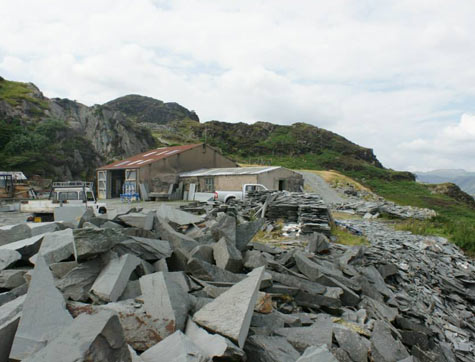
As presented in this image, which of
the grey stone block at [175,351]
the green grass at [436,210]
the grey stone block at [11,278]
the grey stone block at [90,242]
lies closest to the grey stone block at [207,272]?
the grey stone block at [90,242]

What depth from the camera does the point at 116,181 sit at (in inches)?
1496

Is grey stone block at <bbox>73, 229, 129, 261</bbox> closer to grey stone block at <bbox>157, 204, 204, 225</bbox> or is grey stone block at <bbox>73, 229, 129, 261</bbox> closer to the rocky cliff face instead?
grey stone block at <bbox>157, 204, 204, 225</bbox>

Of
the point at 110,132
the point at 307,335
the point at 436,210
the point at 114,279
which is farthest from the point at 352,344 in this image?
the point at 110,132

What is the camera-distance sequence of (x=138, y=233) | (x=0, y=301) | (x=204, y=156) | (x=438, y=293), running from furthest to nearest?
(x=204, y=156) < (x=438, y=293) < (x=138, y=233) < (x=0, y=301)

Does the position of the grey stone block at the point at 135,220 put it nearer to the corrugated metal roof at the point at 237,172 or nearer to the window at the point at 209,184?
the corrugated metal roof at the point at 237,172

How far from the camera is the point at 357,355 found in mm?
3418

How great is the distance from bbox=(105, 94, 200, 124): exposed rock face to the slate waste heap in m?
125

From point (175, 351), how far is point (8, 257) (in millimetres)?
3329

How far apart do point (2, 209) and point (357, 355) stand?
2653cm

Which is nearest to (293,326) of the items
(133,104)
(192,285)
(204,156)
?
(192,285)

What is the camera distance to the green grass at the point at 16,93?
196ft

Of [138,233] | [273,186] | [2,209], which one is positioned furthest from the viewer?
[273,186]

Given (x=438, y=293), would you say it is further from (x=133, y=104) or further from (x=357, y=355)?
(x=133, y=104)

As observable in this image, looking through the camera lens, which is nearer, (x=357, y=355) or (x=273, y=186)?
(x=357, y=355)
